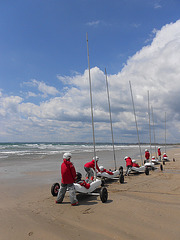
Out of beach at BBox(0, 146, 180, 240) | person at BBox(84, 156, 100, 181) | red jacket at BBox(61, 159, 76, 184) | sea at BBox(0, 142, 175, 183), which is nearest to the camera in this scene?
beach at BBox(0, 146, 180, 240)

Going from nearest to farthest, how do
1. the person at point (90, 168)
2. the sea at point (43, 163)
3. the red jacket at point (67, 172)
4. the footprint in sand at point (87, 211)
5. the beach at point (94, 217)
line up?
the beach at point (94, 217) < the footprint in sand at point (87, 211) < the red jacket at point (67, 172) < the person at point (90, 168) < the sea at point (43, 163)

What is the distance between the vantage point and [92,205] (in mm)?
6656

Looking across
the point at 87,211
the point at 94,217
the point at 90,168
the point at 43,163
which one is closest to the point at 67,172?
the point at 87,211

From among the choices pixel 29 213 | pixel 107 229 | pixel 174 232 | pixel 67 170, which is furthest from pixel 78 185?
pixel 174 232

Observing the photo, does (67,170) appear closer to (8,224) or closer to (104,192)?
(104,192)

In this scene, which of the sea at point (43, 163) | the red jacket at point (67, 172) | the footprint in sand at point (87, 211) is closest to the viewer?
the footprint in sand at point (87, 211)

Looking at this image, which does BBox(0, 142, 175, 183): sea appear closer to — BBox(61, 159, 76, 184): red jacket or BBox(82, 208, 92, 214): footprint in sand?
BBox(61, 159, 76, 184): red jacket

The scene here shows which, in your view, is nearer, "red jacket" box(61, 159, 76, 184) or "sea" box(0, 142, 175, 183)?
"red jacket" box(61, 159, 76, 184)

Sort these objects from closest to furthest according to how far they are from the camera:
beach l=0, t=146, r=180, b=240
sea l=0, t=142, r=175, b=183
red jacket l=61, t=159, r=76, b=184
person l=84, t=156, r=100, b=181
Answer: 1. beach l=0, t=146, r=180, b=240
2. red jacket l=61, t=159, r=76, b=184
3. person l=84, t=156, r=100, b=181
4. sea l=0, t=142, r=175, b=183

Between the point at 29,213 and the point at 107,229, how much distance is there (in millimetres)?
2768

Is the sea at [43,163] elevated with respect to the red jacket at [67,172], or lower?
lower

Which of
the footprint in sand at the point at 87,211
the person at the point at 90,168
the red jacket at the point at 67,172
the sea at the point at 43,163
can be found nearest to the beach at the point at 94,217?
the footprint in sand at the point at 87,211

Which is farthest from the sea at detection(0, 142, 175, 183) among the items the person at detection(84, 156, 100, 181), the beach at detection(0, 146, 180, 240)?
the beach at detection(0, 146, 180, 240)

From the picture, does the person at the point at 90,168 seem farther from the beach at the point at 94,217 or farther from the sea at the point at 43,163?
the sea at the point at 43,163
